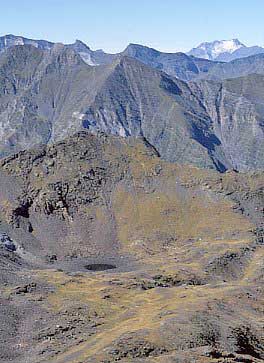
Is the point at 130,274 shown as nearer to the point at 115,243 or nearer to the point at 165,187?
the point at 115,243

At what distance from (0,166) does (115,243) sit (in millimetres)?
39508

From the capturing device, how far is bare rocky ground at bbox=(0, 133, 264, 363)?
8000 centimetres

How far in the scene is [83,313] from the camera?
93938 millimetres

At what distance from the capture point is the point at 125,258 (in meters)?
142

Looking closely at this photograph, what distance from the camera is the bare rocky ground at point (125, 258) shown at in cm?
8000

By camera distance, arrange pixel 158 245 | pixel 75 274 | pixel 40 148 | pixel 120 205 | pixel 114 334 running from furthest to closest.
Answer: pixel 40 148 < pixel 120 205 < pixel 158 245 < pixel 75 274 < pixel 114 334

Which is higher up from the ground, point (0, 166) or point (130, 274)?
point (0, 166)

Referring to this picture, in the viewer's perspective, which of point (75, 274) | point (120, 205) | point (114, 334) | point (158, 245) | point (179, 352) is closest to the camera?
point (179, 352)

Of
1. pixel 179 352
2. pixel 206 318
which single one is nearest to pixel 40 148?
pixel 206 318

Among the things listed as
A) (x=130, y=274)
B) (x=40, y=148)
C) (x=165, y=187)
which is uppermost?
(x=40, y=148)

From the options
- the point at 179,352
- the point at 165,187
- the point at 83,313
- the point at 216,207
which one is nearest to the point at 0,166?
the point at 165,187

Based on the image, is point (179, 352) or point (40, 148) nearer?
point (179, 352)

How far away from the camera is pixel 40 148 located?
6718 inches

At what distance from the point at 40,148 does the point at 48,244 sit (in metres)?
33.9
